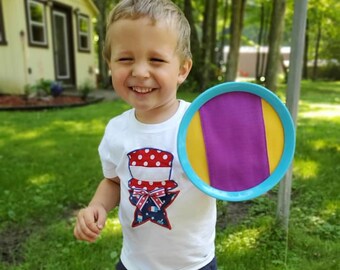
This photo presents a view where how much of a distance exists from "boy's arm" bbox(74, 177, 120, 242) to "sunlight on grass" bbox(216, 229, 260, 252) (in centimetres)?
127

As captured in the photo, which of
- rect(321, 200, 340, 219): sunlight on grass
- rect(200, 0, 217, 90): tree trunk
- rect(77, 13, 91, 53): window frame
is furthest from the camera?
rect(77, 13, 91, 53): window frame

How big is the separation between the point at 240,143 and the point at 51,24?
12641 mm

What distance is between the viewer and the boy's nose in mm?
1205

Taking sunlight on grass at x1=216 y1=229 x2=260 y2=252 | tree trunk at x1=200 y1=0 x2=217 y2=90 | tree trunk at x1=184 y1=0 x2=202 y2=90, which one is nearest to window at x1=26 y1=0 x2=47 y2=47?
tree trunk at x1=184 y1=0 x2=202 y2=90

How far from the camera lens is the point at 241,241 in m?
2.65

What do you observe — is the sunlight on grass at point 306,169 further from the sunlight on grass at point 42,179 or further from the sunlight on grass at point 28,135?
the sunlight on grass at point 28,135

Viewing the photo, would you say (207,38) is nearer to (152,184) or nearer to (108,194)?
(108,194)

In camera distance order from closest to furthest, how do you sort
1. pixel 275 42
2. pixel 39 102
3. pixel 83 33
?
1. pixel 275 42
2. pixel 39 102
3. pixel 83 33

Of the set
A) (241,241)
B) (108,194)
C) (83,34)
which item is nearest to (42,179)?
(241,241)

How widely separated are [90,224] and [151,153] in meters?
0.32

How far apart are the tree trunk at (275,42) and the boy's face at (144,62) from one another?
311 centimetres

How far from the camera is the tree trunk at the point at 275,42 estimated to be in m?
4.45

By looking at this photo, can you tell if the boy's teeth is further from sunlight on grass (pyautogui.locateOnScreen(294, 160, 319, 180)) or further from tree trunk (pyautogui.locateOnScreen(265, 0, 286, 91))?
tree trunk (pyautogui.locateOnScreen(265, 0, 286, 91))

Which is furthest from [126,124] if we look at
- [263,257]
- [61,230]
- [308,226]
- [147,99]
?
[308,226]
